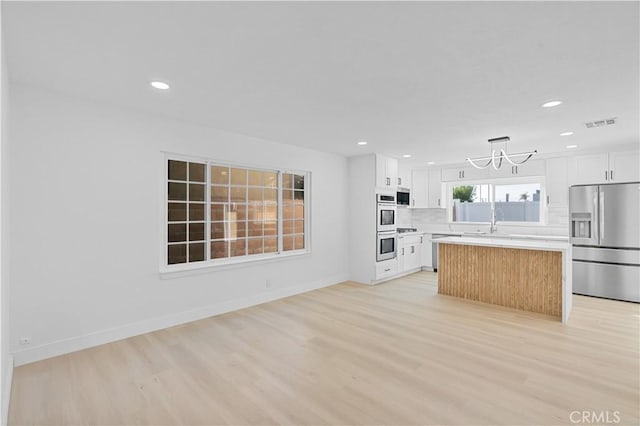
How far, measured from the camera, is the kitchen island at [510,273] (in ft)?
13.2

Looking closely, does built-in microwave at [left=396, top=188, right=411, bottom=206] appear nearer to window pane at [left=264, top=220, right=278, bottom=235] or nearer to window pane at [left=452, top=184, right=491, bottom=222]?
window pane at [left=452, top=184, right=491, bottom=222]

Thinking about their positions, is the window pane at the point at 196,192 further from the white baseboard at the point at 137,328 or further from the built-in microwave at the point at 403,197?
the built-in microwave at the point at 403,197

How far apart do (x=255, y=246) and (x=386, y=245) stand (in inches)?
103

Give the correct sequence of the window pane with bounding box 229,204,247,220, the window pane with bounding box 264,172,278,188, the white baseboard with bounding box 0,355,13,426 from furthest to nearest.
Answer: the window pane with bounding box 264,172,278,188 < the window pane with bounding box 229,204,247,220 < the white baseboard with bounding box 0,355,13,426

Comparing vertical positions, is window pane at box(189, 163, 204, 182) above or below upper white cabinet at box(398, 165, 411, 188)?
below

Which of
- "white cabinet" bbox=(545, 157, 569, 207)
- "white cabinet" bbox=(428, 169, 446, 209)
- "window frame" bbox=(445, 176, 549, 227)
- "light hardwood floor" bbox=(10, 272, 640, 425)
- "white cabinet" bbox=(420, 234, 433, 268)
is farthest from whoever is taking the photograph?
"white cabinet" bbox=(428, 169, 446, 209)

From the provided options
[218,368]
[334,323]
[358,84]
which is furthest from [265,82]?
[334,323]

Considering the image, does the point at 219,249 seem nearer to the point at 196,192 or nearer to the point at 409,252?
the point at 196,192

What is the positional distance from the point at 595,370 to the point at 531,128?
2.80m

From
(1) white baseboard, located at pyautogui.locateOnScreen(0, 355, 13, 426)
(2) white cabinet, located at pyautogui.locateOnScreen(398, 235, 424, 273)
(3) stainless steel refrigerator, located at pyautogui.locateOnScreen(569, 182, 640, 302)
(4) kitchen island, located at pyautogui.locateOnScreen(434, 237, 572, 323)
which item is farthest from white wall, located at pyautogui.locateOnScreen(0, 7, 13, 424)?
(3) stainless steel refrigerator, located at pyautogui.locateOnScreen(569, 182, 640, 302)

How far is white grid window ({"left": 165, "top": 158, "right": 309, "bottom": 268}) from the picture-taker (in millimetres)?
3854

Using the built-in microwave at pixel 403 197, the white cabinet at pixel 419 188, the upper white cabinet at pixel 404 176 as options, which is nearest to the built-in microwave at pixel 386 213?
the built-in microwave at pixel 403 197

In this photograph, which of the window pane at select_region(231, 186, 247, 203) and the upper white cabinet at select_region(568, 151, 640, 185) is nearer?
Answer: the window pane at select_region(231, 186, 247, 203)

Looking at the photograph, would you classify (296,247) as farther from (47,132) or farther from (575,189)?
(575,189)
